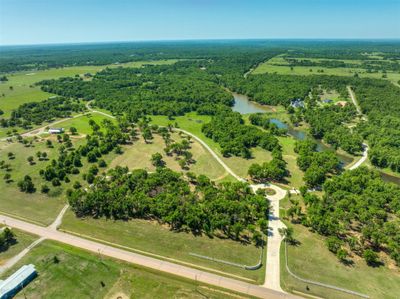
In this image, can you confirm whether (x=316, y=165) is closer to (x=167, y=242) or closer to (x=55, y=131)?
(x=167, y=242)

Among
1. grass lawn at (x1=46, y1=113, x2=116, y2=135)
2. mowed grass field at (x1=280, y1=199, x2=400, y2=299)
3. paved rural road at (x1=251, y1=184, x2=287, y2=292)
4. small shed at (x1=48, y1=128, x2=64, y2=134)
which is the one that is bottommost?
mowed grass field at (x1=280, y1=199, x2=400, y2=299)

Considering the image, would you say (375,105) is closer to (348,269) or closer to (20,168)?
(348,269)

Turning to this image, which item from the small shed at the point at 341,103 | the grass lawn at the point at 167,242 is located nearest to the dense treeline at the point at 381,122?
the small shed at the point at 341,103

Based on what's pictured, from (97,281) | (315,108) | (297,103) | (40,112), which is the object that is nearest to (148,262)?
(97,281)

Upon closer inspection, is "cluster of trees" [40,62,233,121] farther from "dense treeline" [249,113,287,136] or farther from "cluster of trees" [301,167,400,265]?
"cluster of trees" [301,167,400,265]

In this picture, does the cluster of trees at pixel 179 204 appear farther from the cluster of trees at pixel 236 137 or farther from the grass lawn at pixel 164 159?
the cluster of trees at pixel 236 137

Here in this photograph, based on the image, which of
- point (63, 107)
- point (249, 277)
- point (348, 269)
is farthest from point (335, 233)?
point (63, 107)

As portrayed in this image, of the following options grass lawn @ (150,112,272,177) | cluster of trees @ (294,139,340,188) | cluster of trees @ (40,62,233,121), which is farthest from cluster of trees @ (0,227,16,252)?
cluster of trees @ (40,62,233,121)
